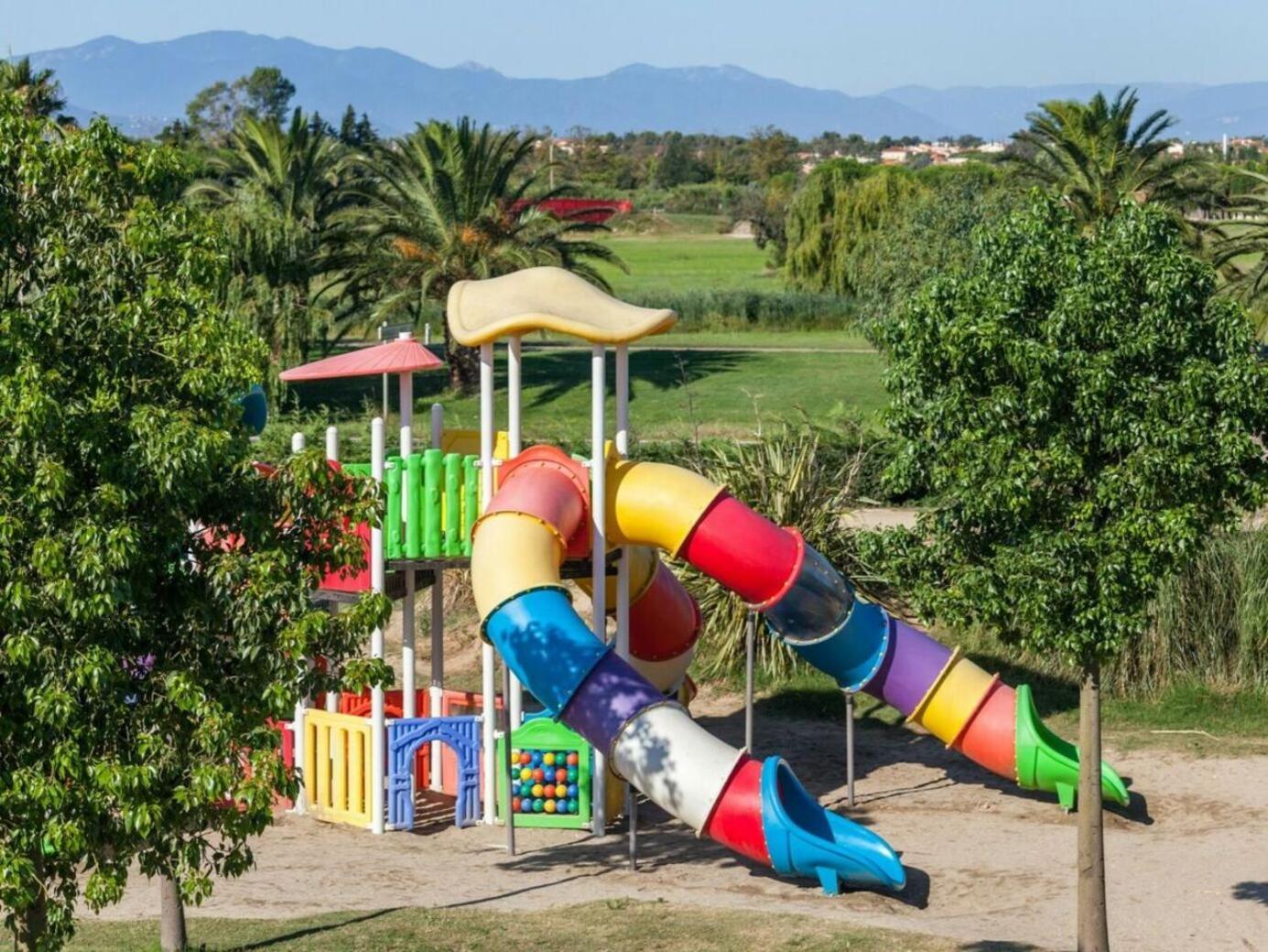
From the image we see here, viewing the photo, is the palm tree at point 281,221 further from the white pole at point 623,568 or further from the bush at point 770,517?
the white pole at point 623,568

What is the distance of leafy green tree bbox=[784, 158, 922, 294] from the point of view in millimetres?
57062

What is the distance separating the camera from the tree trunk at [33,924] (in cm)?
978

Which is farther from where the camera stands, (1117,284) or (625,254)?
(625,254)

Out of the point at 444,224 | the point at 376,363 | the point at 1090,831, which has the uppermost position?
the point at 444,224

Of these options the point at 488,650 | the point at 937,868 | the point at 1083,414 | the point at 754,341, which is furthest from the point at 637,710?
the point at 754,341

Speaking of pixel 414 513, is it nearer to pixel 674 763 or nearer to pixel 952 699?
pixel 674 763

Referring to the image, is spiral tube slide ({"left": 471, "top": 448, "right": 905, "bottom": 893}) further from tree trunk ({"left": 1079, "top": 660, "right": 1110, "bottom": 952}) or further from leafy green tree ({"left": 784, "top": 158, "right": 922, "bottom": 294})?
leafy green tree ({"left": 784, "top": 158, "right": 922, "bottom": 294})

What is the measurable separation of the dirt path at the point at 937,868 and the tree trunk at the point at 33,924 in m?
4.20

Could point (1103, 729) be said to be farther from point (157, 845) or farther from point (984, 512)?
point (157, 845)

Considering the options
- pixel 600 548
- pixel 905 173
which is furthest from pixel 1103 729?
pixel 905 173

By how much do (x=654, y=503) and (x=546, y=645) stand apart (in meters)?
1.96

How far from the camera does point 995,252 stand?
11727 mm

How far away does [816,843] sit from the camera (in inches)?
546

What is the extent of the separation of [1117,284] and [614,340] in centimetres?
537
